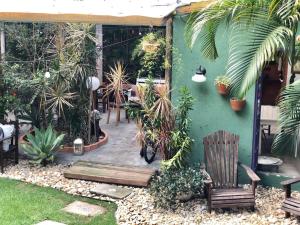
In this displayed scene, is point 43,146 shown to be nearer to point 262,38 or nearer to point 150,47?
point 150,47

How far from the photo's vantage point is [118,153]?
11406 mm

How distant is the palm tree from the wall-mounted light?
2.24 meters

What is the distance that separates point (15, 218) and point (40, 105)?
12.3 feet

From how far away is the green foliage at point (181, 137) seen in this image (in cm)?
862

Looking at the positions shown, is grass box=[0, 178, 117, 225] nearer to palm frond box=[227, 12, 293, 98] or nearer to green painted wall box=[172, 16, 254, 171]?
green painted wall box=[172, 16, 254, 171]

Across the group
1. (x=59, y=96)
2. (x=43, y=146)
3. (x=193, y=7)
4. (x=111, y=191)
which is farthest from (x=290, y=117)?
(x=59, y=96)

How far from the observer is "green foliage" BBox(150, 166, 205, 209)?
27.3 feet

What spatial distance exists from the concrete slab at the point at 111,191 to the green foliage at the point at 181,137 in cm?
110

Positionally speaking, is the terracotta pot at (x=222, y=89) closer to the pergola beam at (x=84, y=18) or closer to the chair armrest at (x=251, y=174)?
the chair armrest at (x=251, y=174)

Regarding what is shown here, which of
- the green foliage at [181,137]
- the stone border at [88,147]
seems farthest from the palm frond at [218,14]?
the stone border at [88,147]

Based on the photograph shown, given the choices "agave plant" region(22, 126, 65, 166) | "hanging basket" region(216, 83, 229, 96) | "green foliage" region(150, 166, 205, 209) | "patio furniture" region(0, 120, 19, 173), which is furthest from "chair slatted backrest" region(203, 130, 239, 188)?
"patio furniture" region(0, 120, 19, 173)

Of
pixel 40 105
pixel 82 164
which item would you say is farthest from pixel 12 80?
pixel 82 164

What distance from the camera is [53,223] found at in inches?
312

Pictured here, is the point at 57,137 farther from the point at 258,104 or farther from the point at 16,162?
the point at 258,104
